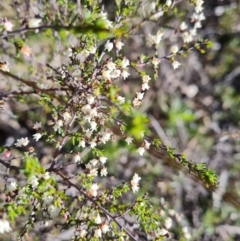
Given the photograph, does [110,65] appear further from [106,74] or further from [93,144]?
[93,144]

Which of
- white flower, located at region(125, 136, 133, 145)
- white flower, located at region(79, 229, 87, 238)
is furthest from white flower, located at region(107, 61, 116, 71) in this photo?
white flower, located at region(79, 229, 87, 238)

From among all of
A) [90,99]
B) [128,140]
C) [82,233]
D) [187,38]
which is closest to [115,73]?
[90,99]

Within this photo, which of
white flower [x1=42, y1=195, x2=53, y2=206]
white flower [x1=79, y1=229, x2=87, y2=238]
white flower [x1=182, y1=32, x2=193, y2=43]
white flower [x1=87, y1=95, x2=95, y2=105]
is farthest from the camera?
white flower [x1=182, y1=32, x2=193, y2=43]

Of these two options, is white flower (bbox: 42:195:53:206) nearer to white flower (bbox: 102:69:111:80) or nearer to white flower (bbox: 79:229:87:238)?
white flower (bbox: 79:229:87:238)

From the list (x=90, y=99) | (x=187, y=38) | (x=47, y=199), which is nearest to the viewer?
(x=90, y=99)

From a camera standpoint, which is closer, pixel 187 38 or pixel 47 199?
pixel 47 199

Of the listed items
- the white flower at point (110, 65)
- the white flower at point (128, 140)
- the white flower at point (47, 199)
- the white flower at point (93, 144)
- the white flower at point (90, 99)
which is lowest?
the white flower at point (47, 199)

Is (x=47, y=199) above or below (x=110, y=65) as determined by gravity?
below

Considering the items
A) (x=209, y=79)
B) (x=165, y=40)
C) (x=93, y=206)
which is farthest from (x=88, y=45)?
(x=209, y=79)

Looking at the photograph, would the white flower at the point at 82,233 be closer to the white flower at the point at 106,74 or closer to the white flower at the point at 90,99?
the white flower at the point at 90,99

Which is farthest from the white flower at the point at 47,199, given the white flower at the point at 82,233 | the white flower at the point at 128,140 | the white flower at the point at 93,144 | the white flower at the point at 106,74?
the white flower at the point at 106,74

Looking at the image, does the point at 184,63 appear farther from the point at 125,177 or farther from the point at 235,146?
the point at 125,177
